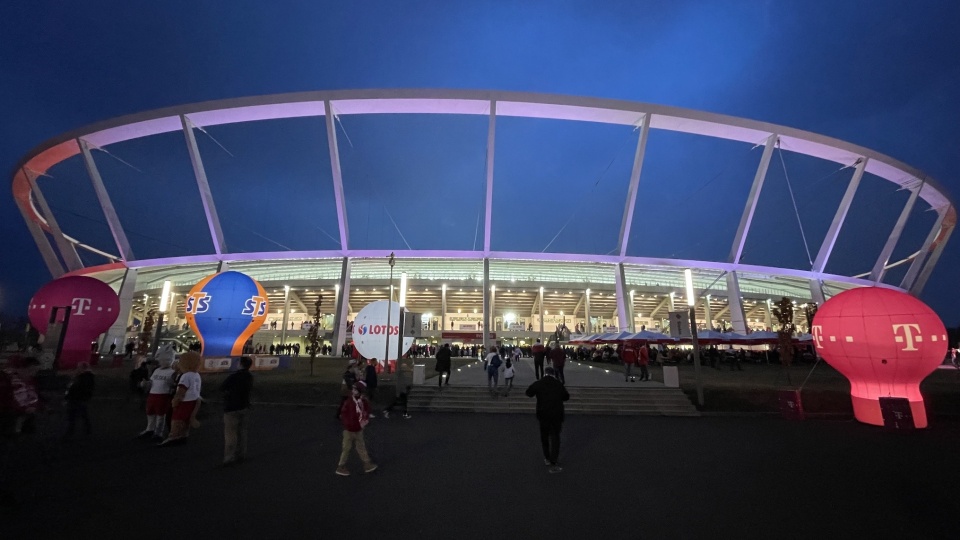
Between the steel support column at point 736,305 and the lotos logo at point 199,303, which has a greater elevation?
the steel support column at point 736,305

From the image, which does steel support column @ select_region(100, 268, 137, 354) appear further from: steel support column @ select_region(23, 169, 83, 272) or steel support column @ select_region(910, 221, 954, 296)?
steel support column @ select_region(910, 221, 954, 296)

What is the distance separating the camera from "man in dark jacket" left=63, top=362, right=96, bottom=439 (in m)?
7.29

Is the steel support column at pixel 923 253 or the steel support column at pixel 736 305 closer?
the steel support column at pixel 736 305

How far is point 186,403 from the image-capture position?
6.92 m

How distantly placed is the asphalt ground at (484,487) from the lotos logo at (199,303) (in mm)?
8400

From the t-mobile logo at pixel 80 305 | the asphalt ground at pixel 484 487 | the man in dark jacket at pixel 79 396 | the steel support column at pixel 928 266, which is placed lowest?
the asphalt ground at pixel 484 487

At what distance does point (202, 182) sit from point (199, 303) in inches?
690

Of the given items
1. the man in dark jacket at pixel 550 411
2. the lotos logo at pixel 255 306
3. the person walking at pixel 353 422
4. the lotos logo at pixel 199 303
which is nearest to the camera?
the person walking at pixel 353 422

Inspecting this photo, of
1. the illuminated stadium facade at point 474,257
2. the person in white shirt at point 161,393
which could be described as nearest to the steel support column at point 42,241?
the illuminated stadium facade at point 474,257

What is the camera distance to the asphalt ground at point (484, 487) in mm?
3828

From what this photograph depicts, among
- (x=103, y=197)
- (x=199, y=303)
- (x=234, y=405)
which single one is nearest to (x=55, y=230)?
(x=103, y=197)

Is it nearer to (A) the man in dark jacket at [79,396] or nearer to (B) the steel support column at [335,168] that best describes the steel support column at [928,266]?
(B) the steel support column at [335,168]

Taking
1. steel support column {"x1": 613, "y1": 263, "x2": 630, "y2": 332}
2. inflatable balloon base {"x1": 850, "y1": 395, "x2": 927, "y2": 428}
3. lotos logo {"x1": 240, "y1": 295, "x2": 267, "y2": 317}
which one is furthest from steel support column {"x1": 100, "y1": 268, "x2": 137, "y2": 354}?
inflatable balloon base {"x1": 850, "y1": 395, "x2": 927, "y2": 428}

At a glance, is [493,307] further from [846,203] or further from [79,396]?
[79,396]
